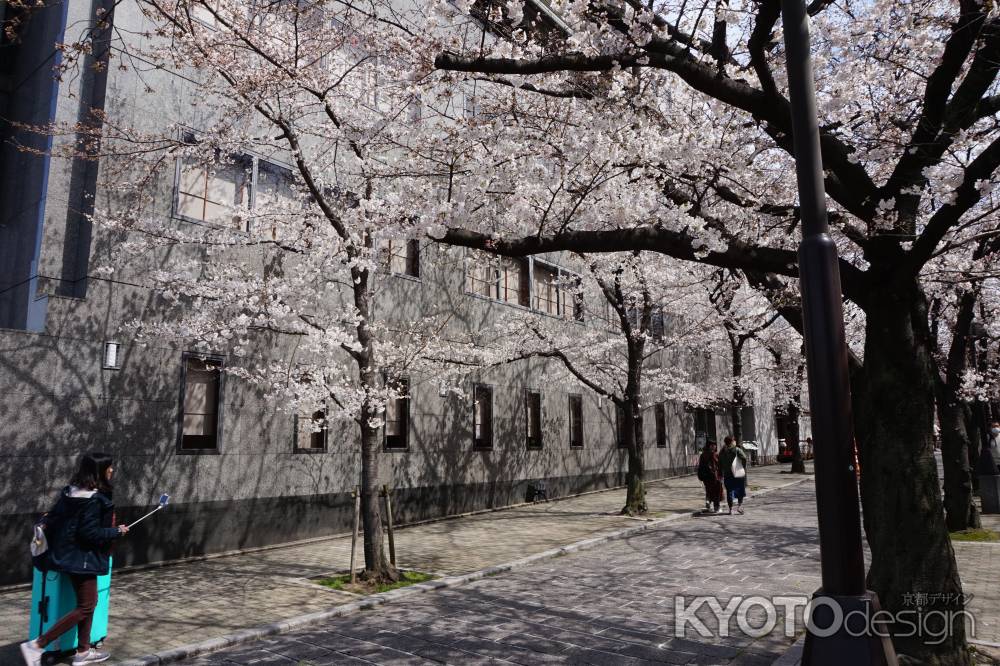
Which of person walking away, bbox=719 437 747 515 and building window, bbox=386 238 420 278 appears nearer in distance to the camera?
building window, bbox=386 238 420 278

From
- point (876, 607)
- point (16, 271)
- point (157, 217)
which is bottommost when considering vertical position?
point (876, 607)

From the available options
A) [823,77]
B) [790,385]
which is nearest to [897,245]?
[823,77]

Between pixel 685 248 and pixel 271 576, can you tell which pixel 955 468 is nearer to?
pixel 685 248

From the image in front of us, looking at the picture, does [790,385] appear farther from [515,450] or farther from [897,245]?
[897,245]

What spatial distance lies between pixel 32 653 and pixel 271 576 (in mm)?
4398

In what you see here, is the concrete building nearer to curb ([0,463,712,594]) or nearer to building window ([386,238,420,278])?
curb ([0,463,712,594])

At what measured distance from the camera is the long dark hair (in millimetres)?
6723

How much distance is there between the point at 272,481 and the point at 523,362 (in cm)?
967

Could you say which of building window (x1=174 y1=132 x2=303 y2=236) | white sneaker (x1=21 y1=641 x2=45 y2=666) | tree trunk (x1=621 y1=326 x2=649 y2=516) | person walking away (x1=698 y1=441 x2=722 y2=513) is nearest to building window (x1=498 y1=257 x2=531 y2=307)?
tree trunk (x1=621 y1=326 x2=649 y2=516)

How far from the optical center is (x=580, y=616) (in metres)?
8.12

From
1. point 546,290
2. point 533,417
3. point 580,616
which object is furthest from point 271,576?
point 546,290

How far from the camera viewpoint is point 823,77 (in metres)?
9.71

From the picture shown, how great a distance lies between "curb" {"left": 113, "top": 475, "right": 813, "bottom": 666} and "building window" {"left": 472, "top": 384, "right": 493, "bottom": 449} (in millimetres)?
5556

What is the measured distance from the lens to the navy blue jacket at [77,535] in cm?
647
